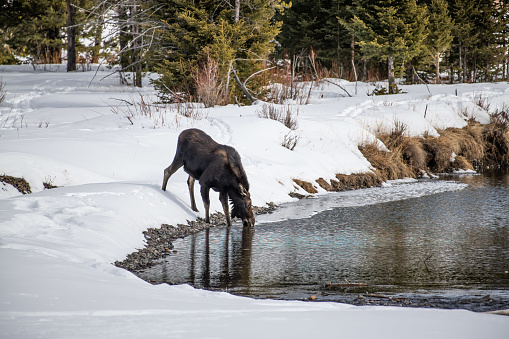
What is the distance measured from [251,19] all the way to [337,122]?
601 centimetres

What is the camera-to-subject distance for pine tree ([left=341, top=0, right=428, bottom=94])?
2388cm

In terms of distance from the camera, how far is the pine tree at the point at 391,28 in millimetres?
23875

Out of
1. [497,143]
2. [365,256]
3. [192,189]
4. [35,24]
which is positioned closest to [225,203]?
[192,189]

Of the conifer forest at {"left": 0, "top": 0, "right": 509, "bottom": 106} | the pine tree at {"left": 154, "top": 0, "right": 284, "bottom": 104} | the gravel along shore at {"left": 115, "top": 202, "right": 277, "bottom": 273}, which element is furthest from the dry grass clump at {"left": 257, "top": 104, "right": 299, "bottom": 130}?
the gravel along shore at {"left": 115, "top": 202, "right": 277, "bottom": 273}

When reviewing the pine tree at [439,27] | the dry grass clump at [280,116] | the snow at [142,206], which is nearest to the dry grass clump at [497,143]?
the snow at [142,206]

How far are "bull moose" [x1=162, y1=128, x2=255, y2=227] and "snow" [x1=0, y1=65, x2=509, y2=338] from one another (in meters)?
0.75

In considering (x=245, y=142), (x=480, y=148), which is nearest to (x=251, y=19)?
(x=245, y=142)

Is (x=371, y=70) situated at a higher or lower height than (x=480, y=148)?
higher

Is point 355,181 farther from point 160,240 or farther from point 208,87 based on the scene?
point 160,240

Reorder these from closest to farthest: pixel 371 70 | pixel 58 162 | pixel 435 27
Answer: pixel 58 162, pixel 435 27, pixel 371 70

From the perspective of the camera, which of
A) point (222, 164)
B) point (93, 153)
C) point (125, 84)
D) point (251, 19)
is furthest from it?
point (125, 84)

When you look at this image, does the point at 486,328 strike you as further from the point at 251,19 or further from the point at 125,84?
the point at 125,84

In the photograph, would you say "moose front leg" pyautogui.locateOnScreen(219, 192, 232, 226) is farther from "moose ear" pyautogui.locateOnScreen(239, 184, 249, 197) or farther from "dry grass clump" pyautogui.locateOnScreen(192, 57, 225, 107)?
"dry grass clump" pyautogui.locateOnScreen(192, 57, 225, 107)

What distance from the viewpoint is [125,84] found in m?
27.0
